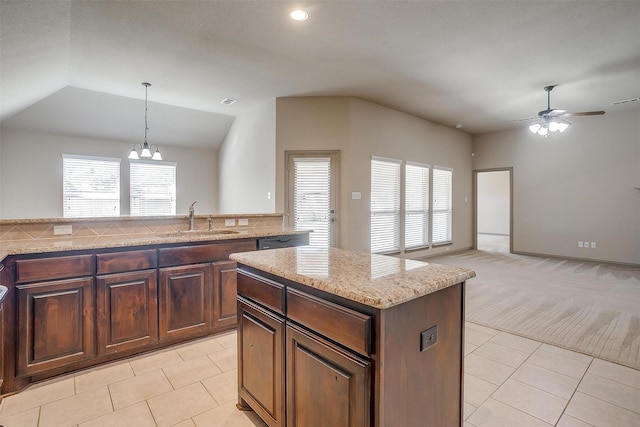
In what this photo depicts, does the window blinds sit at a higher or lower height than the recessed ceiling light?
lower

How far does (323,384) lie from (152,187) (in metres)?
6.64

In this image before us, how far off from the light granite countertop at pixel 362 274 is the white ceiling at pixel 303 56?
2294mm

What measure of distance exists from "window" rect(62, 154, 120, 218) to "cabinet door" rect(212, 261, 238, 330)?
456 cm

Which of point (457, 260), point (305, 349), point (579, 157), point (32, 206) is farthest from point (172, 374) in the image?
point (579, 157)

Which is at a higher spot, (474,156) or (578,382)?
(474,156)

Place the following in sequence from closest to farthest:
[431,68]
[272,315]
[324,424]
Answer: [324,424] → [272,315] → [431,68]

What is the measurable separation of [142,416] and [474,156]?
27.4 ft

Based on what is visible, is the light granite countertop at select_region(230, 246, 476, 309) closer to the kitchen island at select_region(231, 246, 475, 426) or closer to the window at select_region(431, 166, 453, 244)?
the kitchen island at select_region(231, 246, 475, 426)

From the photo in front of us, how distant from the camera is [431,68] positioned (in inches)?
161

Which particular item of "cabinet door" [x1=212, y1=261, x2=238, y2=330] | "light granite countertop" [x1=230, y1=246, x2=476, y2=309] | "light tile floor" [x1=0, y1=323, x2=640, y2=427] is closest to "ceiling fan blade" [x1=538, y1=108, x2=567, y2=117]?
"light tile floor" [x1=0, y1=323, x2=640, y2=427]

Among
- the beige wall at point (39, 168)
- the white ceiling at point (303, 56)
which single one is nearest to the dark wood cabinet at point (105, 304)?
the white ceiling at point (303, 56)

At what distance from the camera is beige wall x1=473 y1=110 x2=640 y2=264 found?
5.98 meters

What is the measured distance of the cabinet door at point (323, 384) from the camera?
111 cm

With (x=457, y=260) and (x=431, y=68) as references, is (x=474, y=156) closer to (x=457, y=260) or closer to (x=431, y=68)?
(x=457, y=260)
